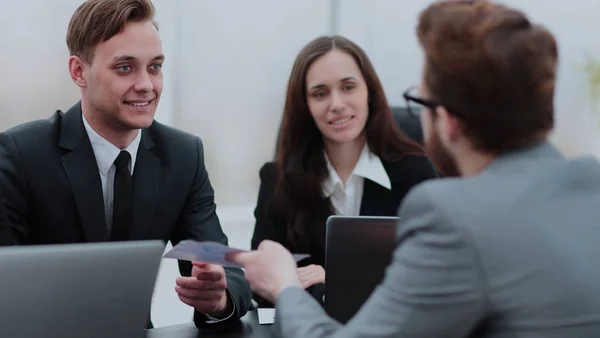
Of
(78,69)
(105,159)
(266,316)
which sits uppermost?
(78,69)

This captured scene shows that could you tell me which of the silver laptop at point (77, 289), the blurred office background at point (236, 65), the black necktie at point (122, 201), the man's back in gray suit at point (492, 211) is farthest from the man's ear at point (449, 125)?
the blurred office background at point (236, 65)

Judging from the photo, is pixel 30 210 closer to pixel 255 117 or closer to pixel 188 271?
pixel 188 271

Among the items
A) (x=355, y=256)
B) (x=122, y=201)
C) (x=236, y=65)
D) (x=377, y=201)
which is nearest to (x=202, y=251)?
(x=355, y=256)

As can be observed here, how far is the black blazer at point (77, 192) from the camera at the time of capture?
2.06 m

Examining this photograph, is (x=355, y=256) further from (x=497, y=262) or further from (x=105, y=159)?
(x=105, y=159)

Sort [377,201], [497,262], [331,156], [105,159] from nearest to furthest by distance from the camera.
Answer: [497,262] < [105,159] < [377,201] < [331,156]

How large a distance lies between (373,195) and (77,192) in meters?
0.91

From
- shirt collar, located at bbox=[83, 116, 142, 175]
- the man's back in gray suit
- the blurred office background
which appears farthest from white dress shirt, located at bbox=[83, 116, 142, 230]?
the blurred office background

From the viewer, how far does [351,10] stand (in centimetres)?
431

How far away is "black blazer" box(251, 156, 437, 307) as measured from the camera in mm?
2488

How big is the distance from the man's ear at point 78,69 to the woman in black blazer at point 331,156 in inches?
28.2

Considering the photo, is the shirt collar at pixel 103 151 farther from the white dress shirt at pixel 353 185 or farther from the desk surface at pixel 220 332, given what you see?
the white dress shirt at pixel 353 185

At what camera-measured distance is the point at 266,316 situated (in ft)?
6.61

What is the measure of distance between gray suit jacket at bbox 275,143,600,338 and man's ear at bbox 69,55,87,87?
1282 millimetres
